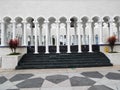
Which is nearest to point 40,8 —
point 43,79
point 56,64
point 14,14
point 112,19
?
point 14,14

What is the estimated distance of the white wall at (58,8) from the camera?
11.6 metres

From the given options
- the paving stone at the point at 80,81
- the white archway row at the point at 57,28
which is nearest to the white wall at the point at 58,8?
the white archway row at the point at 57,28

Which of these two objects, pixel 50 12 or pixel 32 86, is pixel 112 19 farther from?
pixel 32 86

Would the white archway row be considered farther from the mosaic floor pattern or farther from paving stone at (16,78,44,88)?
paving stone at (16,78,44,88)

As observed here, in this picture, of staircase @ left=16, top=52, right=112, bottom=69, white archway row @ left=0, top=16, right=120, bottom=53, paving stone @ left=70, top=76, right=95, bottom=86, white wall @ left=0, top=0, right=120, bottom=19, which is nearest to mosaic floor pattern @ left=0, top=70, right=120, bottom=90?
paving stone @ left=70, top=76, right=95, bottom=86

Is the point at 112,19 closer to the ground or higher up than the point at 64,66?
higher up

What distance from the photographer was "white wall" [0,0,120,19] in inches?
457

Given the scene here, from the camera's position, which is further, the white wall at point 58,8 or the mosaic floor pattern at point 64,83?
the white wall at point 58,8

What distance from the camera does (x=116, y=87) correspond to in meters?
4.90

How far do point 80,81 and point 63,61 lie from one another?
3.78 m

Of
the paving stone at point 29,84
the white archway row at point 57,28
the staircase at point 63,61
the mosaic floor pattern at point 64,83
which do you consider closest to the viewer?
the mosaic floor pattern at point 64,83

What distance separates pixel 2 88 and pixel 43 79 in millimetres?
1689

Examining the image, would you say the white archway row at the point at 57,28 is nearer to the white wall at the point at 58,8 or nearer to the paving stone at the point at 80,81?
the white wall at the point at 58,8

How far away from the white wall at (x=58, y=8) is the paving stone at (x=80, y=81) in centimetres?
699
